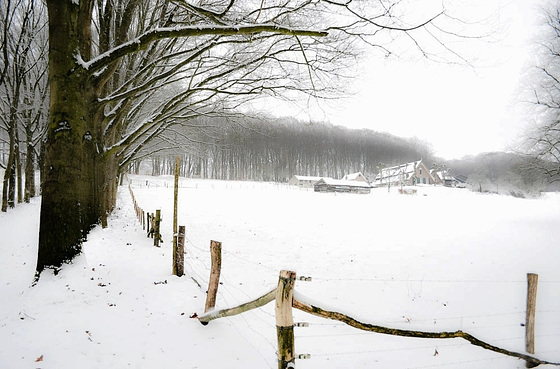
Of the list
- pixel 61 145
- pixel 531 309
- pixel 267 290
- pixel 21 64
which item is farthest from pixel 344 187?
pixel 61 145

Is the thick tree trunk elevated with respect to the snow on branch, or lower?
lower

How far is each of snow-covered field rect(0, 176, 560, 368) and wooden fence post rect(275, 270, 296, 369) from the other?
0.18m

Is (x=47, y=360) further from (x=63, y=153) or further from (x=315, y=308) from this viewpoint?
(x=63, y=153)

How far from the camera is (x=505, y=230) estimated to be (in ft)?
59.3

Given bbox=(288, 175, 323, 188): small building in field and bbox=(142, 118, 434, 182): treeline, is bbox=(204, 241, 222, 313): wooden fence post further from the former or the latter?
bbox=(288, 175, 323, 188): small building in field

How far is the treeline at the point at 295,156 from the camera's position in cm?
7694

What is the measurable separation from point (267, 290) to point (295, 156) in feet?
270

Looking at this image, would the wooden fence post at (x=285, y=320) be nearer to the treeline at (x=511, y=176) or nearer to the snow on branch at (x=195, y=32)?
the snow on branch at (x=195, y=32)

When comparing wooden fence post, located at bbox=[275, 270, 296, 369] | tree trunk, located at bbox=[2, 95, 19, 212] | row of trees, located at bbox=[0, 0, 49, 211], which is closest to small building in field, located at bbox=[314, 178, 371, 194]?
row of trees, located at bbox=[0, 0, 49, 211]

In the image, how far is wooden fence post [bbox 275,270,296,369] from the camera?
2.29 meters

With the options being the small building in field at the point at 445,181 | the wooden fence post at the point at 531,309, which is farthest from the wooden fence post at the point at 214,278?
the small building in field at the point at 445,181

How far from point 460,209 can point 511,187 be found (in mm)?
47364

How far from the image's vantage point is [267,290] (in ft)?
21.7

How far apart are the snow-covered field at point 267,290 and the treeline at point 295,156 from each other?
5506cm
